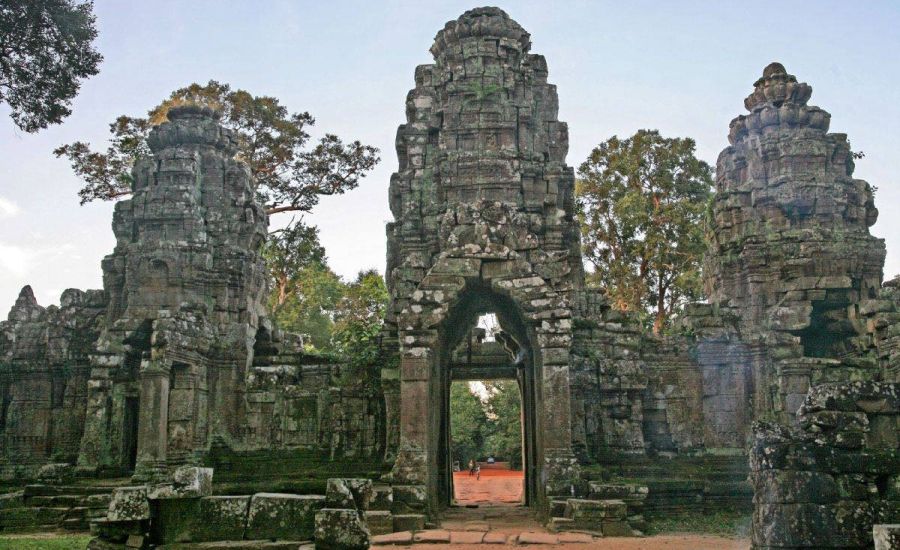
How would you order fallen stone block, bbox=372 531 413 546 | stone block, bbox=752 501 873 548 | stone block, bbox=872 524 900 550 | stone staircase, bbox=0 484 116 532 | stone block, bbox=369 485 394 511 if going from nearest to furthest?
stone block, bbox=872 524 900 550 < stone block, bbox=752 501 873 548 < fallen stone block, bbox=372 531 413 546 < stone block, bbox=369 485 394 511 < stone staircase, bbox=0 484 116 532

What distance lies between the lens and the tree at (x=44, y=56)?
32.2 ft

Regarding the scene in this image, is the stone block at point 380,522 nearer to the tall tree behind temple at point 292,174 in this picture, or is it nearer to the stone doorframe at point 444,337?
the stone doorframe at point 444,337

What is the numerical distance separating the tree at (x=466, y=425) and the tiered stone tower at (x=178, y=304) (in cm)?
2153

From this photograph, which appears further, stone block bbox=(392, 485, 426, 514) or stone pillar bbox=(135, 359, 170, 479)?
stone pillar bbox=(135, 359, 170, 479)

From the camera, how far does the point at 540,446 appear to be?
11.8 meters

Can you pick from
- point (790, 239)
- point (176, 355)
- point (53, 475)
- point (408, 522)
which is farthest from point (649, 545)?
point (53, 475)

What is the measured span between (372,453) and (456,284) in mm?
4357

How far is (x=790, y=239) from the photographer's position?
15.7 meters

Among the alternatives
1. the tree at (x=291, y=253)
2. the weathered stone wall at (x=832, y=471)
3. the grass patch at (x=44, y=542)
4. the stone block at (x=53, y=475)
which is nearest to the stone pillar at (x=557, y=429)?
the weathered stone wall at (x=832, y=471)

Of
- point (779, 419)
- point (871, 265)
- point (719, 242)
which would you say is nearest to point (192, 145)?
point (719, 242)

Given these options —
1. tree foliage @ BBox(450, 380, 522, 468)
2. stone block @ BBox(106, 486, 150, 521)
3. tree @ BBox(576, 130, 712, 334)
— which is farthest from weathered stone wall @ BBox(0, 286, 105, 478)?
tree foliage @ BBox(450, 380, 522, 468)

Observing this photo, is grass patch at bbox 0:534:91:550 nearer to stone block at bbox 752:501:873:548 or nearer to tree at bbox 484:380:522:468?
stone block at bbox 752:501:873:548

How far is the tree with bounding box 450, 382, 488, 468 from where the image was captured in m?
37.5

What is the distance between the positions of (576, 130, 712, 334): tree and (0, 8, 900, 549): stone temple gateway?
11.5 meters
